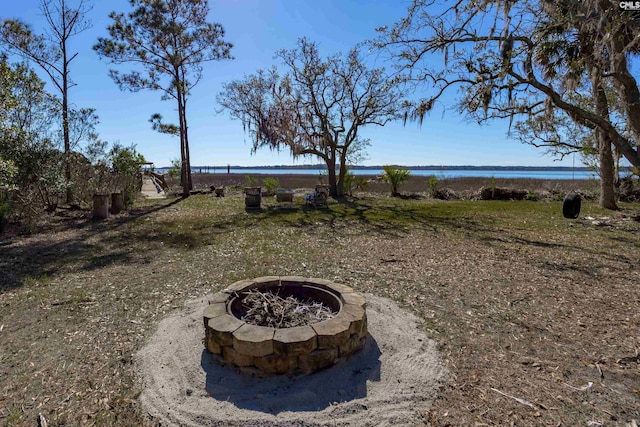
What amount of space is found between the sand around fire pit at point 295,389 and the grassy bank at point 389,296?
0.38ft

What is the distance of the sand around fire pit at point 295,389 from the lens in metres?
1.98

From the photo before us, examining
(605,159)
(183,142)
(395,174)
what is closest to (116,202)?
(183,142)

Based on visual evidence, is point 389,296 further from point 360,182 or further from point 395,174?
point 360,182

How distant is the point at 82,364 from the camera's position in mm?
2484

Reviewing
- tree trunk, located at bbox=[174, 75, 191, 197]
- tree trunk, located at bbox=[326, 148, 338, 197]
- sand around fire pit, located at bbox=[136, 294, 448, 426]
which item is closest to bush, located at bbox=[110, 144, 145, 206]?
tree trunk, located at bbox=[174, 75, 191, 197]

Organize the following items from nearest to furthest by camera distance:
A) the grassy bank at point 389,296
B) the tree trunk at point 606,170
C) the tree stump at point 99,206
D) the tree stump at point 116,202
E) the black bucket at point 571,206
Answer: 1. the grassy bank at point 389,296
2. the tree stump at point 99,206
3. the black bucket at point 571,206
4. the tree stump at point 116,202
5. the tree trunk at point 606,170

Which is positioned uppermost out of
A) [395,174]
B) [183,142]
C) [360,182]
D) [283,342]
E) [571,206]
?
[183,142]

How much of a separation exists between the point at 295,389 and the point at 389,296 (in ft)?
6.28

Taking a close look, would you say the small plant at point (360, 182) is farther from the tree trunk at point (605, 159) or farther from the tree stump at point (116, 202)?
the tree stump at point (116, 202)

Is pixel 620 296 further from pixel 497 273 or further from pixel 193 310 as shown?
pixel 193 310

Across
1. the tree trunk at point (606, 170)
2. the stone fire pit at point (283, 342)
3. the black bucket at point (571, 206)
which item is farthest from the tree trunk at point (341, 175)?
the stone fire pit at point (283, 342)

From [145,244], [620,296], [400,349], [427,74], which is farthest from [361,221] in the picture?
[400,349]

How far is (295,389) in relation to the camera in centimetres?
220

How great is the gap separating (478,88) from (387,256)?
4.94 m
